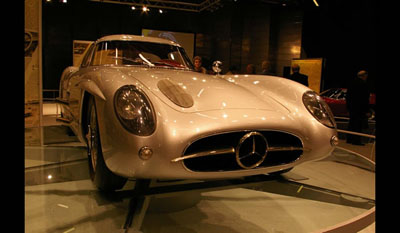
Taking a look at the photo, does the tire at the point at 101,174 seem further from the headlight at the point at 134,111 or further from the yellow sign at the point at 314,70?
the yellow sign at the point at 314,70

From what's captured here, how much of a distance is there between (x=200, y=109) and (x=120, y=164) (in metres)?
0.55

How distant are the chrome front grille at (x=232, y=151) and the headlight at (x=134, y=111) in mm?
258

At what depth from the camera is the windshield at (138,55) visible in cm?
290

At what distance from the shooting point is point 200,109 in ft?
6.20

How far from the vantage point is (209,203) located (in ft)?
7.44

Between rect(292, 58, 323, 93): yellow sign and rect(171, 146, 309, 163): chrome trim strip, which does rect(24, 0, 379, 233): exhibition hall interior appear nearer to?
rect(171, 146, 309, 163): chrome trim strip

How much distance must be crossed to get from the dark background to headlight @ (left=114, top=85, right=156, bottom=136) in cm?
907

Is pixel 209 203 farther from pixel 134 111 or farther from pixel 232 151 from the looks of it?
pixel 134 111

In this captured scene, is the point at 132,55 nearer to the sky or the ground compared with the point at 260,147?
nearer to the sky
